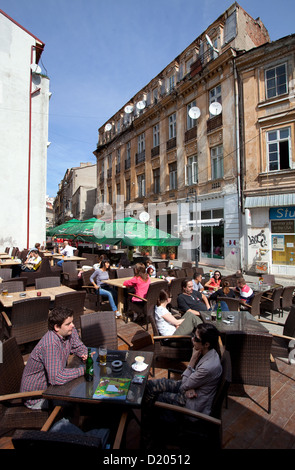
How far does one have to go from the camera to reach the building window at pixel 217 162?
1614cm

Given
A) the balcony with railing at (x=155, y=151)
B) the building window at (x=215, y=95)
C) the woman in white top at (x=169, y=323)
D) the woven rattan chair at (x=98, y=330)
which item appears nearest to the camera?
the woven rattan chair at (x=98, y=330)

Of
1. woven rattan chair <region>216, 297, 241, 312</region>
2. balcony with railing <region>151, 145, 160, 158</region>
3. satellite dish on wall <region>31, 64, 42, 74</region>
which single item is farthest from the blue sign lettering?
satellite dish on wall <region>31, 64, 42, 74</region>

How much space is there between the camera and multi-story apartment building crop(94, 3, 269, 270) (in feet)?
49.9

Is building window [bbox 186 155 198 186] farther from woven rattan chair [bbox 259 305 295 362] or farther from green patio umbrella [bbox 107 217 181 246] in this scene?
woven rattan chair [bbox 259 305 295 362]

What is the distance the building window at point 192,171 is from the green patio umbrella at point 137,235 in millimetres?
8858

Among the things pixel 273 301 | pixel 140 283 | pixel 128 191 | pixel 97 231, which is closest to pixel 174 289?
pixel 140 283

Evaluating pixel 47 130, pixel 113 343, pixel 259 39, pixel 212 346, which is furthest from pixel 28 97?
pixel 212 346

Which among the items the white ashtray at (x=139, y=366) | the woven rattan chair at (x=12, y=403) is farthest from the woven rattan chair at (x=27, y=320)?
the white ashtray at (x=139, y=366)

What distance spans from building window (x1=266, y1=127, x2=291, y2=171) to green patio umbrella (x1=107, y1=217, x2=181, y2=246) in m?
7.70

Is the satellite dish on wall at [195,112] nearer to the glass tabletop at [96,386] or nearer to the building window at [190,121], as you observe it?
the building window at [190,121]

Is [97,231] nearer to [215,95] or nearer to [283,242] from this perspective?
[283,242]

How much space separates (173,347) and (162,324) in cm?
37

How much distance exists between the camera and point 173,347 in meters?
3.70
